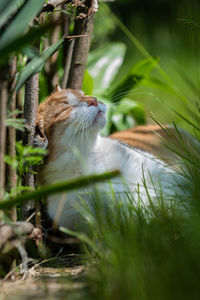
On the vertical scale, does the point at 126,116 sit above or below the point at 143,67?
below

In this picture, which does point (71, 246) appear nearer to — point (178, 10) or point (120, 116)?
point (178, 10)

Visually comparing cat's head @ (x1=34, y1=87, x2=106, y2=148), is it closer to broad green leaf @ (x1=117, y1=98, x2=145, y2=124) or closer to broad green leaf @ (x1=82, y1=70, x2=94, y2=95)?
broad green leaf @ (x1=82, y1=70, x2=94, y2=95)

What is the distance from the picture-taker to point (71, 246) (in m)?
1.62

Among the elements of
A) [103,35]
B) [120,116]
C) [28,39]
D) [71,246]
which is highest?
[103,35]

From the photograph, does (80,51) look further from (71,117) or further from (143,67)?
(143,67)

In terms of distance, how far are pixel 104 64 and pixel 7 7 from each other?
6.97 feet

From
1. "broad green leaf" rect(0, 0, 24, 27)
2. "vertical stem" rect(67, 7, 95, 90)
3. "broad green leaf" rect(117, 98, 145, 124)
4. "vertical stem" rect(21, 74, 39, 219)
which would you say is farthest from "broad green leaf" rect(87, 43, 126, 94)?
"broad green leaf" rect(0, 0, 24, 27)

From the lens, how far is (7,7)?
40.3 inches

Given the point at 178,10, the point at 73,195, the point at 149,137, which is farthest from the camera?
the point at 149,137

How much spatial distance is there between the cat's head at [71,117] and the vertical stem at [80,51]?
0.51ft

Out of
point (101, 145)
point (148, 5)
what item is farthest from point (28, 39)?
point (148, 5)

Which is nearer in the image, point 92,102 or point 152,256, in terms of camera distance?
point 152,256

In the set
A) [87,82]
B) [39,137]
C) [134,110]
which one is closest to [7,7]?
[39,137]

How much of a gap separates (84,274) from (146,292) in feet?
1.27
